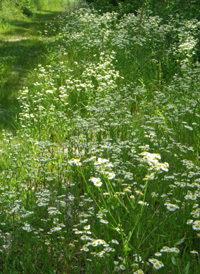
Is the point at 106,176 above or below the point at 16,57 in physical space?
above

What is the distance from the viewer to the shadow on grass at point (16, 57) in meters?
5.86

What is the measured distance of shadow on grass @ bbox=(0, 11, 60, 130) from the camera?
586 cm

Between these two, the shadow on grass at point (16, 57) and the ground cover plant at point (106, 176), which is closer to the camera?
the ground cover plant at point (106, 176)

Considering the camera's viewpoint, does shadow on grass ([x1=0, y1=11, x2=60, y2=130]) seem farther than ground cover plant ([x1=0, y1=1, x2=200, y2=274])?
Yes

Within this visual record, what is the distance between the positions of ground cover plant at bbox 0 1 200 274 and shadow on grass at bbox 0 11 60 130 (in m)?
0.48

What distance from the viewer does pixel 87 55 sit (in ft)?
23.3

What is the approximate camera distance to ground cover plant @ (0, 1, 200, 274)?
2.25 m

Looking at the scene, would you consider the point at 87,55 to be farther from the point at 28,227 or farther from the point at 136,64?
the point at 28,227

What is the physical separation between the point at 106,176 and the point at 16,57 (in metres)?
6.99

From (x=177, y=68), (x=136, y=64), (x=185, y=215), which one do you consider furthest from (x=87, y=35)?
(x=185, y=215)

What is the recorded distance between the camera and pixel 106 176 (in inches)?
85.8

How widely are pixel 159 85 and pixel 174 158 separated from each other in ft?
8.41

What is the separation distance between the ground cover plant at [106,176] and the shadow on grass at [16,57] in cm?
48

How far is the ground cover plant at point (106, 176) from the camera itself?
7.39 ft
